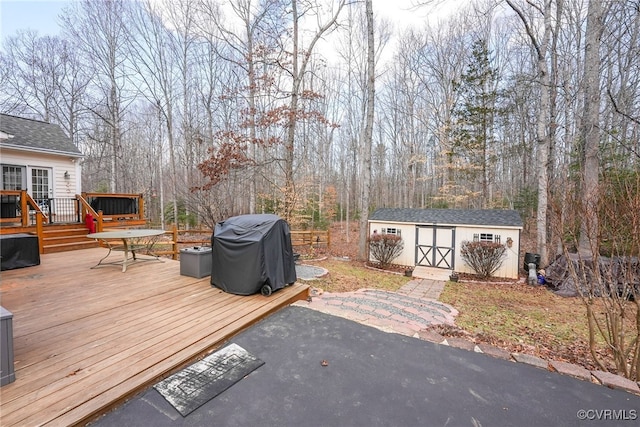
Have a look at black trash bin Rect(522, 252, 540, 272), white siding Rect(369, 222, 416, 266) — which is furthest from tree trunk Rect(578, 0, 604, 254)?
white siding Rect(369, 222, 416, 266)

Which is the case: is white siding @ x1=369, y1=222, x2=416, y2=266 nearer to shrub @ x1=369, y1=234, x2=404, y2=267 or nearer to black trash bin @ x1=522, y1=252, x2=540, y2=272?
shrub @ x1=369, y1=234, x2=404, y2=267

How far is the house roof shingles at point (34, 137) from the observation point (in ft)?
29.4

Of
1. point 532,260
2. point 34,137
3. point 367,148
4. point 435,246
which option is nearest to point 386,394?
point 435,246

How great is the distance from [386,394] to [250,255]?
2439mm

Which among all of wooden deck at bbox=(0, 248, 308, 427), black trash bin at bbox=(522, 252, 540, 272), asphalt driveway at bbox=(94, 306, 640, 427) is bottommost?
black trash bin at bbox=(522, 252, 540, 272)

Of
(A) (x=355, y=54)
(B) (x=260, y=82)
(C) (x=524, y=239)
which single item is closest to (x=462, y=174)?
(C) (x=524, y=239)

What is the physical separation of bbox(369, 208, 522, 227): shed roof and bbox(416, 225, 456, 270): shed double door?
0.98 ft

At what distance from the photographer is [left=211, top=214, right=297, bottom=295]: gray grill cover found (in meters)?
3.79

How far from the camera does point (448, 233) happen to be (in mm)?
9617

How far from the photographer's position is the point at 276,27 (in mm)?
10414

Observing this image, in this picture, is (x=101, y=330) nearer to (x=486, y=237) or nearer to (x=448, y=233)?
(x=448, y=233)

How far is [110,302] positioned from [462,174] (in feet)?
49.5

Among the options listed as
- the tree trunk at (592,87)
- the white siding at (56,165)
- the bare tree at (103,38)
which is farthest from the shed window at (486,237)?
the bare tree at (103,38)

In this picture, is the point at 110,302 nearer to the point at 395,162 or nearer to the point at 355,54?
the point at 355,54
